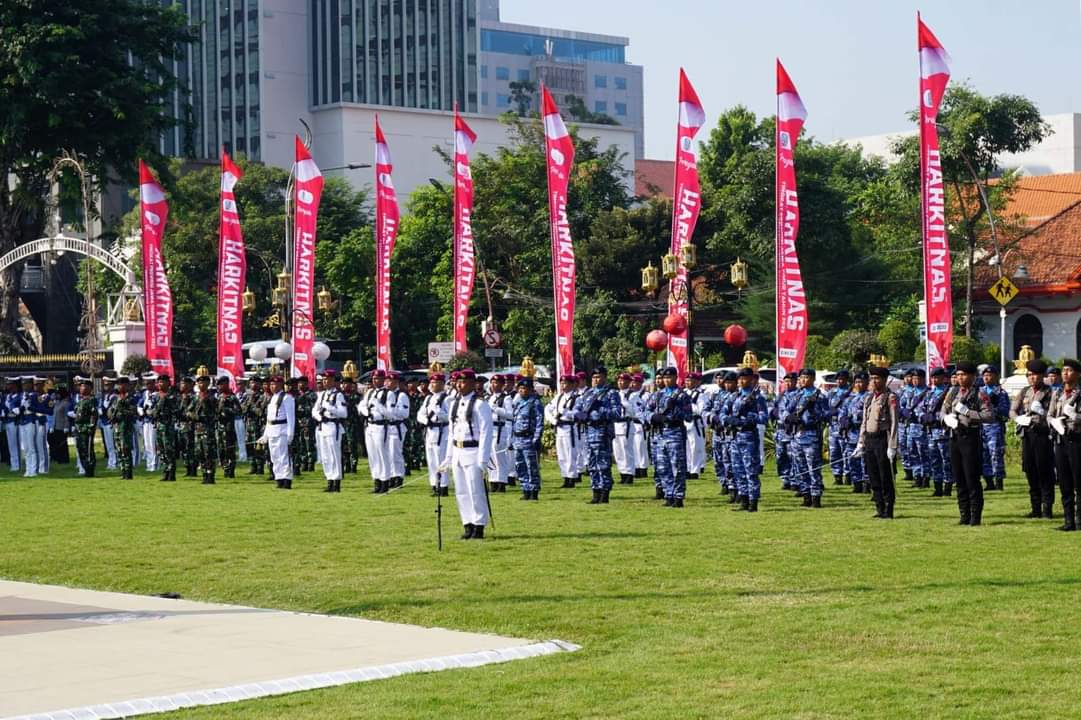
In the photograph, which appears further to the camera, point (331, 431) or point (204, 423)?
point (204, 423)

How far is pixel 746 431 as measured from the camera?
20.2 meters

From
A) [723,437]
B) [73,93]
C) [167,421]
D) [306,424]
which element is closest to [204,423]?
[167,421]

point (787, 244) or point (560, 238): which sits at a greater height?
point (560, 238)

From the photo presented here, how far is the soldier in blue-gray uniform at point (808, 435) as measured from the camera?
797 inches

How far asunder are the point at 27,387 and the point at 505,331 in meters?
24.2

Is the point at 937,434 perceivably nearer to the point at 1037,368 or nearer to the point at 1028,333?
the point at 1037,368

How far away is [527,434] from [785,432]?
365 cm

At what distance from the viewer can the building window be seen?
159ft

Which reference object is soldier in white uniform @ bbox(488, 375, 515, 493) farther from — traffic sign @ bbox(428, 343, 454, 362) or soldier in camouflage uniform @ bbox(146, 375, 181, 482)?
traffic sign @ bbox(428, 343, 454, 362)

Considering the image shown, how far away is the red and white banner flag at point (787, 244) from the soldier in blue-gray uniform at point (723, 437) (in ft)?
6.92

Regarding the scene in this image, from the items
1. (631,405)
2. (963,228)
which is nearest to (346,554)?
(631,405)

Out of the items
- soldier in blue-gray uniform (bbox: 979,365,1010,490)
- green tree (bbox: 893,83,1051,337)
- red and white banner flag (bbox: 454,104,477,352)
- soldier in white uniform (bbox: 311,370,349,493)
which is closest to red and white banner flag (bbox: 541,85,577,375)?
red and white banner flag (bbox: 454,104,477,352)

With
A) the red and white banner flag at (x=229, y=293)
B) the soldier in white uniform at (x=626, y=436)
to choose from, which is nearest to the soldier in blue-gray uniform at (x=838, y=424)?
the soldier in white uniform at (x=626, y=436)

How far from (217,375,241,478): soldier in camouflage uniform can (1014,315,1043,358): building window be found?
27779 mm
